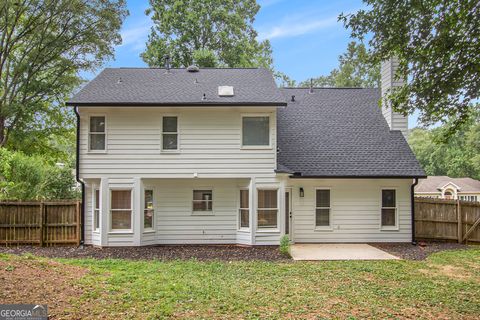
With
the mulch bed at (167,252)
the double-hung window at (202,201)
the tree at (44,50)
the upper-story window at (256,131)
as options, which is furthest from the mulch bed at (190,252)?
the tree at (44,50)

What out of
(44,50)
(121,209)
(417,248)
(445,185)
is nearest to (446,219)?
(417,248)

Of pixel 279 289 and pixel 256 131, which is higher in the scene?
pixel 256 131

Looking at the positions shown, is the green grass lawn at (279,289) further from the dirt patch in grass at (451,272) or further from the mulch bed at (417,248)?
the mulch bed at (417,248)

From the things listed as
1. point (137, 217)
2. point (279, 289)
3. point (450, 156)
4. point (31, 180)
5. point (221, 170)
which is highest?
point (450, 156)

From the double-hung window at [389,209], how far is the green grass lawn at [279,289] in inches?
122

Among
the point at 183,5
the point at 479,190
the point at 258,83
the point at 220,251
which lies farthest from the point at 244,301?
the point at 479,190

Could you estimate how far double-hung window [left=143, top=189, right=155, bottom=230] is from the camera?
12.5 meters

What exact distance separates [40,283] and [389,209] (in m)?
11.7

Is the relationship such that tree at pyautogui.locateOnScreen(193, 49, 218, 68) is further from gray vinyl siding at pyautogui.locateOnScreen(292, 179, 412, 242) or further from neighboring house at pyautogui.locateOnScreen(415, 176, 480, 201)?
neighboring house at pyautogui.locateOnScreen(415, 176, 480, 201)

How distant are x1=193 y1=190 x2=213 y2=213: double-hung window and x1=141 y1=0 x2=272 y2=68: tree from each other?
14246mm

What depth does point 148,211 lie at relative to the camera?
12.6 metres

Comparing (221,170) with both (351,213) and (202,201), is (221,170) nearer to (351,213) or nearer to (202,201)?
(202,201)

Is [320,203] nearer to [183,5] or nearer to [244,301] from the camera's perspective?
[244,301]

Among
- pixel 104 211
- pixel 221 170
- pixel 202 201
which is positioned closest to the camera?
pixel 104 211
